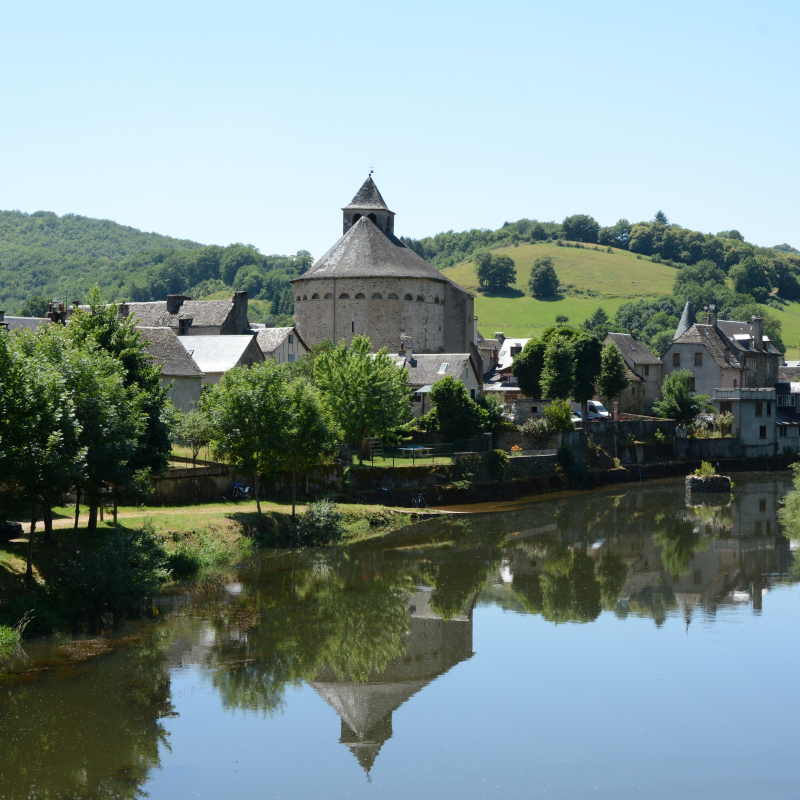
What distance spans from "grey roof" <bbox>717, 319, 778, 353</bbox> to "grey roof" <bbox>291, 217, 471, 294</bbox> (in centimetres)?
2446

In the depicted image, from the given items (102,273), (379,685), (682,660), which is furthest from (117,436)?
(102,273)

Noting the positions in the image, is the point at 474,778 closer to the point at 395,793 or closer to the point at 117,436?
the point at 395,793

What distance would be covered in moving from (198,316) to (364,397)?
23.5 m

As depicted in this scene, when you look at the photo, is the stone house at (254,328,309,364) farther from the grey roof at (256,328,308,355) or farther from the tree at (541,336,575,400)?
the tree at (541,336,575,400)

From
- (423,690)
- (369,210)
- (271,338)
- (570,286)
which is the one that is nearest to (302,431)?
(423,690)

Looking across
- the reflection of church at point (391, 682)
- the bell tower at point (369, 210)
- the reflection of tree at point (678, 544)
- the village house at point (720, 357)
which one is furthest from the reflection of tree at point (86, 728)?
the village house at point (720, 357)

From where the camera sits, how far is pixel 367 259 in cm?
6184

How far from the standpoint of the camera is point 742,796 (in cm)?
1338

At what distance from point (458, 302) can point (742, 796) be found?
52.6 metres

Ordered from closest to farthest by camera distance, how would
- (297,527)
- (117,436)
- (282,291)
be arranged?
(117,436), (297,527), (282,291)

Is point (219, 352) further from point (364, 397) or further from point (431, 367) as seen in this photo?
point (364, 397)

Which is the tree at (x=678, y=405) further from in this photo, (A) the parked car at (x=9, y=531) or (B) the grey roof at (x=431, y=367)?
(A) the parked car at (x=9, y=531)

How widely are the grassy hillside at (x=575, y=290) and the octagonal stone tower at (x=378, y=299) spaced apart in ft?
170

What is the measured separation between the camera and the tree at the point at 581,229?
185625mm
